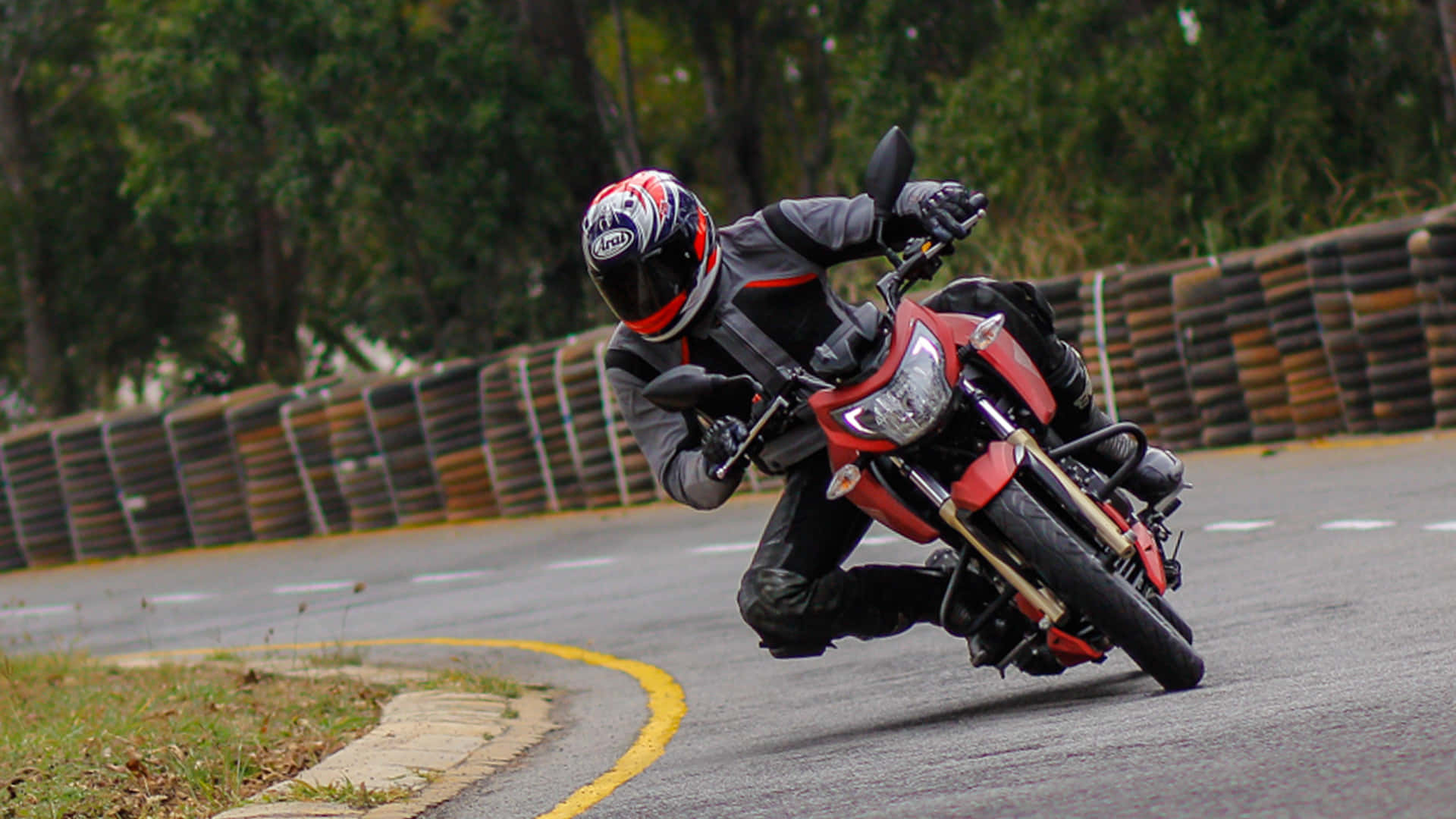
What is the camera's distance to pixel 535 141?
32219mm

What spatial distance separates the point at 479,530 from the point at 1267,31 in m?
11.2

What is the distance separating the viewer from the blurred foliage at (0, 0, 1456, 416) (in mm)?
24953

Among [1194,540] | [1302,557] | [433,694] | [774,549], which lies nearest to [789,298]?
[774,549]

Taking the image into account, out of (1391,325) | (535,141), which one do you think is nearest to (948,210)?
(1391,325)

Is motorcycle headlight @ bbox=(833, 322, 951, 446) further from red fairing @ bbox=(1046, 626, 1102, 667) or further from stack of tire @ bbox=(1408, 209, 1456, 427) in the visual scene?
stack of tire @ bbox=(1408, 209, 1456, 427)

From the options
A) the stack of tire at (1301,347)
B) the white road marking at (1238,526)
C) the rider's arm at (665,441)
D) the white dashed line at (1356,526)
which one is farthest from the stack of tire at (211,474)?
the rider's arm at (665,441)

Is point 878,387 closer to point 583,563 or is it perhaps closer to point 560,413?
point 583,563

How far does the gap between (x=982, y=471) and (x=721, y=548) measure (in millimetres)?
9665

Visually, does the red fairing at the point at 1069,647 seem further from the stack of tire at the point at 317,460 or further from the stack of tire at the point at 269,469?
the stack of tire at the point at 269,469

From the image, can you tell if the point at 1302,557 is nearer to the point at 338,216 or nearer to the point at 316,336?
the point at 338,216

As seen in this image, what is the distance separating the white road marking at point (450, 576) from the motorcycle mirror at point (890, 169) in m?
11.2

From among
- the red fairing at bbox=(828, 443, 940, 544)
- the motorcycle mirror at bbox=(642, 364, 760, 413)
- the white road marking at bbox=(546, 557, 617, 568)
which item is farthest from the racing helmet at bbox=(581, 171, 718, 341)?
the white road marking at bbox=(546, 557, 617, 568)

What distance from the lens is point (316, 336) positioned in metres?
43.8

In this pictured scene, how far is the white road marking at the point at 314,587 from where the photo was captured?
18.3 meters
